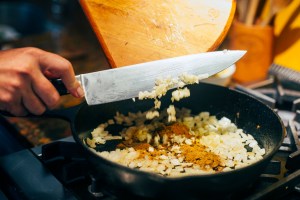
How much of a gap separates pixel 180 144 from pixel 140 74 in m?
0.20

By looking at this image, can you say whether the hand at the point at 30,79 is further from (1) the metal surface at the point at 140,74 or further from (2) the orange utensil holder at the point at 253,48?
(2) the orange utensil holder at the point at 253,48

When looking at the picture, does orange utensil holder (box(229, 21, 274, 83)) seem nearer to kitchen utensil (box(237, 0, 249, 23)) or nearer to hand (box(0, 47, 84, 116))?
kitchen utensil (box(237, 0, 249, 23))

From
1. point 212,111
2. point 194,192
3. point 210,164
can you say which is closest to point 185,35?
point 212,111

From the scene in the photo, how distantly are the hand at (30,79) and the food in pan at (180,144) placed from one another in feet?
0.63

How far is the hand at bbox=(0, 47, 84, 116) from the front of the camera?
66 cm

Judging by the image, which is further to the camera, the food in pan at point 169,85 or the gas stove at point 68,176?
the food in pan at point 169,85

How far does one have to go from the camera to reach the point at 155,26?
953mm

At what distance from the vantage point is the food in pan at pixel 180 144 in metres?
0.78

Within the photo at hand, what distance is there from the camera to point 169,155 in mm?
823

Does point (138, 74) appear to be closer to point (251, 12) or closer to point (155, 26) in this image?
point (155, 26)

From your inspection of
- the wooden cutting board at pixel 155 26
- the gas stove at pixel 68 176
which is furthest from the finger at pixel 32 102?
the wooden cutting board at pixel 155 26

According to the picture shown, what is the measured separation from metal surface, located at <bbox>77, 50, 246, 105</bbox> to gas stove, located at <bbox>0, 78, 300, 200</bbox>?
145mm

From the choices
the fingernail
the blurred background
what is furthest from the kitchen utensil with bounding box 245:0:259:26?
the fingernail

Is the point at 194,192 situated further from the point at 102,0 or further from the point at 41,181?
the point at 102,0
